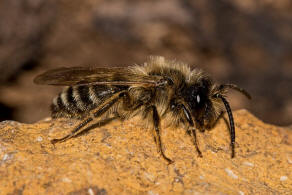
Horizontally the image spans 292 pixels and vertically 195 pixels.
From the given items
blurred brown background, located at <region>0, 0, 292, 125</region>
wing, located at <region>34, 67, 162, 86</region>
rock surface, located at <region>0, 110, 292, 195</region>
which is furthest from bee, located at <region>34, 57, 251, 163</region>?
blurred brown background, located at <region>0, 0, 292, 125</region>

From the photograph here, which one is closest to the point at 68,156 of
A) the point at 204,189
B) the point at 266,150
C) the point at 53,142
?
the point at 53,142

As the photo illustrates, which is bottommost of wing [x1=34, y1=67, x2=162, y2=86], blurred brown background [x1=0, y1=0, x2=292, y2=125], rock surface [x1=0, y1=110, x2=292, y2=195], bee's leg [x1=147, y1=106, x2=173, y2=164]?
rock surface [x1=0, y1=110, x2=292, y2=195]

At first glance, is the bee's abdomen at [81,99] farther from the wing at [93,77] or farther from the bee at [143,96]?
the wing at [93,77]

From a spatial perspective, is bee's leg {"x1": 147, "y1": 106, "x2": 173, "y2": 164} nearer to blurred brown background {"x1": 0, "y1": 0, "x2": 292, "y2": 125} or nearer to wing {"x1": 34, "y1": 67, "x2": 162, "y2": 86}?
wing {"x1": 34, "y1": 67, "x2": 162, "y2": 86}

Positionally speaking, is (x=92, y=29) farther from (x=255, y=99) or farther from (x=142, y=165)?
(x=142, y=165)

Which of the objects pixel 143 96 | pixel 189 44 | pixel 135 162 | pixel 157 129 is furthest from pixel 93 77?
pixel 189 44

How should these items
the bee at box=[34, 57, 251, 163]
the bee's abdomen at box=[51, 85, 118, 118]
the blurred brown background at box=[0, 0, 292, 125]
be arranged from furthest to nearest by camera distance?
the blurred brown background at box=[0, 0, 292, 125] < the bee's abdomen at box=[51, 85, 118, 118] < the bee at box=[34, 57, 251, 163]
